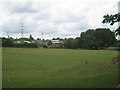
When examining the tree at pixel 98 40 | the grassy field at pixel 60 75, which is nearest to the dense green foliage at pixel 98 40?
the tree at pixel 98 40

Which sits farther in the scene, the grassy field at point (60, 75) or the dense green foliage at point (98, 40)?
the dense green foliage at point (98, 40)

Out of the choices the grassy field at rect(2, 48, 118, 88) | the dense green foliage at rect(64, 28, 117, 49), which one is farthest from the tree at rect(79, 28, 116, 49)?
the grassy field at rect(2, 48, 118, 88)

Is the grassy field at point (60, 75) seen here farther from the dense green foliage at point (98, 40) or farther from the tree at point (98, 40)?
the tree at point (98, 40)

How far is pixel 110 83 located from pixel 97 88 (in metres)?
1.16

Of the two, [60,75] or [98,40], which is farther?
[98,40]

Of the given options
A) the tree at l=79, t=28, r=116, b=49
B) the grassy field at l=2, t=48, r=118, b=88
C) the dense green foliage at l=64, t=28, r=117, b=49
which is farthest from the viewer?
the tree at l=79, t=28, r=116, b=49

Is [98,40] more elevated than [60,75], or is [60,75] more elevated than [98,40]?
[98,40]

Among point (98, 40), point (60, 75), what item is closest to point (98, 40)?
point (98, 40)

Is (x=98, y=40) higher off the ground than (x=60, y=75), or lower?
higher

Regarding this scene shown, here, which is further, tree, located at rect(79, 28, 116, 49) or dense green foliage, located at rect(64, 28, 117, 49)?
tree, located at rect(79, 28, 116, 49)

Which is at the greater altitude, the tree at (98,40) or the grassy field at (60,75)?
the tree at (98,40)

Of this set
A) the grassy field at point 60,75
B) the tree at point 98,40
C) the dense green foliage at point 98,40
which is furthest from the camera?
the tree at point 98,40

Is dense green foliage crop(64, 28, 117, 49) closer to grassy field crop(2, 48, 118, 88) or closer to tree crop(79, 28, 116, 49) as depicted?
tree crop(79, 28, 116, 49)

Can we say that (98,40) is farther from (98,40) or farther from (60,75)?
(60,75)
